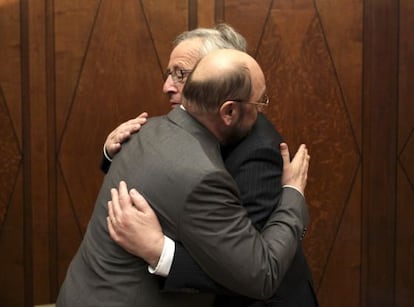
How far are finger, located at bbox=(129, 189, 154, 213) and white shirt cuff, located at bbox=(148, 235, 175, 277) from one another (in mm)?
85

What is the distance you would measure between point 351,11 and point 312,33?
0.26m

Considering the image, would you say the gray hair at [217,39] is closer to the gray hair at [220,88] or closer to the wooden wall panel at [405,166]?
the gray hair at [220,88]

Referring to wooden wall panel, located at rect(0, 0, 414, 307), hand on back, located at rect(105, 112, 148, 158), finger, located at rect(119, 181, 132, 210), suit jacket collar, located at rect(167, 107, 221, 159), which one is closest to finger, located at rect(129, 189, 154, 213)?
finger, located at rect(119, 181, 132, 210)

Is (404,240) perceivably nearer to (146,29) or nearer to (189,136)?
(146,29)

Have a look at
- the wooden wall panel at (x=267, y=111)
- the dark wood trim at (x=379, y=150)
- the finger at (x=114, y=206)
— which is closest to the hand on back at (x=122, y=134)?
the finger at (x=114, y=206)

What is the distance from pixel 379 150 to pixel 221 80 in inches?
98.1

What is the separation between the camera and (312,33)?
3773 mm

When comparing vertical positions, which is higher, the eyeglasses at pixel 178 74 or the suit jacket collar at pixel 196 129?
the eyeglasses at pixel 178 74

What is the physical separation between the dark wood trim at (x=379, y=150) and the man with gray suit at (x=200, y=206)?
7.40 ft

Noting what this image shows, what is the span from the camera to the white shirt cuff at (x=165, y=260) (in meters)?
1.53

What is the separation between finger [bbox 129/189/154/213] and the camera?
5.08 ft

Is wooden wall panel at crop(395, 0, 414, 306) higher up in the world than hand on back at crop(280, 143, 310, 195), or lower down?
lower down

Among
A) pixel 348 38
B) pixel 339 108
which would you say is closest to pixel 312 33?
pixel 348 38

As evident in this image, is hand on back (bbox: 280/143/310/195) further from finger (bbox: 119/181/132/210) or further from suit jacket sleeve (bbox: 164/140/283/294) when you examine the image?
finger (bbox: 119/181/132/210)
